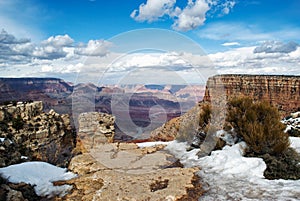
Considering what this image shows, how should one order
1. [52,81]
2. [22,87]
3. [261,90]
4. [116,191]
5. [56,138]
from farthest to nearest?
[52,81], [22,87], [261,90], [56,138], [116,191]

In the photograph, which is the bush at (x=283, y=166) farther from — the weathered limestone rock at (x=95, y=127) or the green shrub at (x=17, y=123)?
the green shrub at (x=17, y=123)

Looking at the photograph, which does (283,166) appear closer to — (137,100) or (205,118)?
(205,118)

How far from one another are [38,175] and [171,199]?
4.15 meters

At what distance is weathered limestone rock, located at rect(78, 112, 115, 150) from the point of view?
18578 mm

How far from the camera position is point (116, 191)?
21.2 feet

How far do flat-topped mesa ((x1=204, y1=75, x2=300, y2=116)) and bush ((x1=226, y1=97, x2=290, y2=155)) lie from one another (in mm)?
22168

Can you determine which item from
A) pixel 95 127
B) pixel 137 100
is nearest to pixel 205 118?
pixel 137 100

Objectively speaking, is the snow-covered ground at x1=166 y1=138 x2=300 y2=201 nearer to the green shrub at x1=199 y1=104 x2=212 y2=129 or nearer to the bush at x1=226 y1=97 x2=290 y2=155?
the bush at x1=226 y1=97 x2=290 y2=155

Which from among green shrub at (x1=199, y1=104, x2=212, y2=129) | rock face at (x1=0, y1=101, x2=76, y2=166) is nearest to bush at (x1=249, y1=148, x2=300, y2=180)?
green shrub at (x1=199, y1=104, x2=212, y2=129)

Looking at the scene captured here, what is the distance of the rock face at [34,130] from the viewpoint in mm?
22031

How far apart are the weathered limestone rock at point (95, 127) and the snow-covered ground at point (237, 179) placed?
1006cm

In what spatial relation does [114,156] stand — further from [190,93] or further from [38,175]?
[190,93]

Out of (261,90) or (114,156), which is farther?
(261,90)

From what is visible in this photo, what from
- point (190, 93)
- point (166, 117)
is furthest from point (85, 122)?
point (190, 93)
